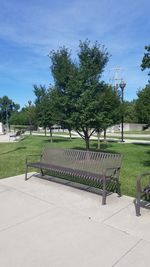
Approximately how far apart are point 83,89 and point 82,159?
3971 mm

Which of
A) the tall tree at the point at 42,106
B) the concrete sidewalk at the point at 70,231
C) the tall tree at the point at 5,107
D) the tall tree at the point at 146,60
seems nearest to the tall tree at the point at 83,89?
the tall tree at the point at 146,60

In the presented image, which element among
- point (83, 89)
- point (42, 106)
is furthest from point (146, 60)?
point (42, 106)

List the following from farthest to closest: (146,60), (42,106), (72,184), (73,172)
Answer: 1. (42,106)
2. (146,60)
3. (72,184)
4. (73,172)

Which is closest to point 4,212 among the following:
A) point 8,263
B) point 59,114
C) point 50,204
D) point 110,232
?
point 50,204

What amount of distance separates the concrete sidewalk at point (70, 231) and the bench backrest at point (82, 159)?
719 millimetres

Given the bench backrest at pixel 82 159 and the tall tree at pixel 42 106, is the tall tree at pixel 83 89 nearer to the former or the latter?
the bench backrest at pixel 82 159

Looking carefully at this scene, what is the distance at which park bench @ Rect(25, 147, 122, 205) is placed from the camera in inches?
225

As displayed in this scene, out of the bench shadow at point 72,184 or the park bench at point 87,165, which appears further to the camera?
the bench shadow at point 72,184

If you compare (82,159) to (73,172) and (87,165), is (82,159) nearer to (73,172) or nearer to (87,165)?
(87,165)

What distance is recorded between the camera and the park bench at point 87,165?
5725 millimetres

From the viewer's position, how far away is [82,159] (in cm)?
674

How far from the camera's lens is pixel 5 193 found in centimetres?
601

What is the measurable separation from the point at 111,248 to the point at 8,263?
1.37 metres

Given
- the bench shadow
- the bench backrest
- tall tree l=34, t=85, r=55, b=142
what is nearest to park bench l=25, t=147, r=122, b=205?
the bench backrest
